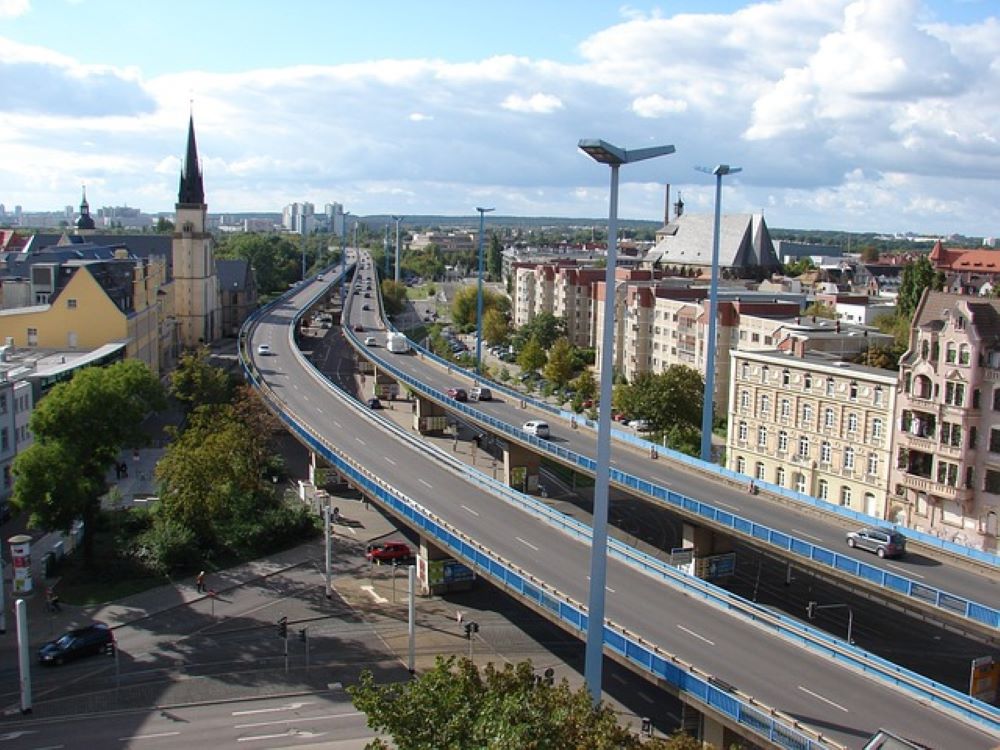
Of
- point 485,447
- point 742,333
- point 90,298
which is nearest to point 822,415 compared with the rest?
point 742,333

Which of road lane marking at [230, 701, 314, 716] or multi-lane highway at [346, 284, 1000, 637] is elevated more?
multi-lane highway at [346, 284, 1000, 637]

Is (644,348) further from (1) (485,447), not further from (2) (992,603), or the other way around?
(2) (992,603)

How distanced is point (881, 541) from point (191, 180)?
95.7m

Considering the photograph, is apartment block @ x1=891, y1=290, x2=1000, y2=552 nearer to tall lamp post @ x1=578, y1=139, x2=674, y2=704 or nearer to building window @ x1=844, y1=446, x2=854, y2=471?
building window @ x1=844, y1=446, x2=854, y2=471

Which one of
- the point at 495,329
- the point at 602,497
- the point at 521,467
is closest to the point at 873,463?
the point at 521,467

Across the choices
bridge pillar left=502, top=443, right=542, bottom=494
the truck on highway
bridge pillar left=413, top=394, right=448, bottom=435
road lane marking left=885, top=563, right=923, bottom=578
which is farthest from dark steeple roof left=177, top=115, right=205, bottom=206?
road lane marking left=885, top=563, right=923, bottom=578

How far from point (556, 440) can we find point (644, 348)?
3767cm

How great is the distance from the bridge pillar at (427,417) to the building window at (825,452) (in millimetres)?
30563

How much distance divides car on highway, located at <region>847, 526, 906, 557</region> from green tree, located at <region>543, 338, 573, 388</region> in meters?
56.1

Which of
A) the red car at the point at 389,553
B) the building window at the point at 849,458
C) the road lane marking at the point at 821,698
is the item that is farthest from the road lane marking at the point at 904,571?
the red car at the point at 389,553

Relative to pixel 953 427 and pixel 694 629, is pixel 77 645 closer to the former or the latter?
pixel 694 629

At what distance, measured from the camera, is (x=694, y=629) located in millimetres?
28000

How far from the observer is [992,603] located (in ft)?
98.3

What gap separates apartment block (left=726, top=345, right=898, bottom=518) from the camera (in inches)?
1973
